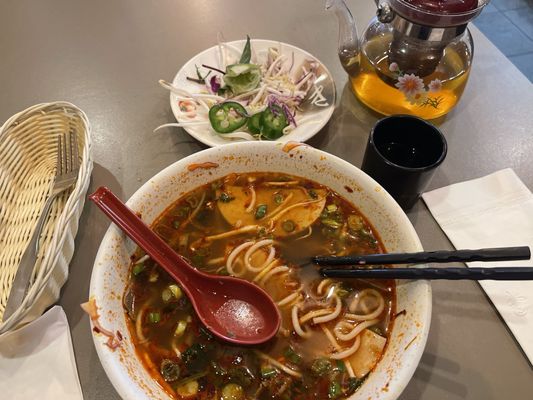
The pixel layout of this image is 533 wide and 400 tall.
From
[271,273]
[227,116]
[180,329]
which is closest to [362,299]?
[271,273]

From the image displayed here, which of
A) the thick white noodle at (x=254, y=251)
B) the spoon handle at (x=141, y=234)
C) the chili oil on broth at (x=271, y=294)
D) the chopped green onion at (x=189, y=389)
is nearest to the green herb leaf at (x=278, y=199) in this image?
the chili oil on broth at (x=271, y=294)

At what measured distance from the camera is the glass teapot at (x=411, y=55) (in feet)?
4.52

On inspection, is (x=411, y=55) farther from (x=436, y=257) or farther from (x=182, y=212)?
(x=182, y=212)

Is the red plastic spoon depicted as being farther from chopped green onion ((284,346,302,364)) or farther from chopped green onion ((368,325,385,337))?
chopped green onion ((368,325,385,337))

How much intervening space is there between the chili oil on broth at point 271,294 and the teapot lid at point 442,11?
64cm

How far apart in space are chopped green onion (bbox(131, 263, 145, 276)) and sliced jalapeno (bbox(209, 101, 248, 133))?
2.05 ft

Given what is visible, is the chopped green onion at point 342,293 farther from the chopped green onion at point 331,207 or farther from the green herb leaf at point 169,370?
the green herb leaf at point 169,370

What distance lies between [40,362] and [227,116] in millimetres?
1013

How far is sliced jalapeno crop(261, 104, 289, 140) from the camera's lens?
1.63 m

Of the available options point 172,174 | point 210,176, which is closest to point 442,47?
point 210,176

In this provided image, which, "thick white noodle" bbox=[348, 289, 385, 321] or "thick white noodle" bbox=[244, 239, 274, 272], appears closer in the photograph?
"thick white noodle" bbox=[348, 289, 385, 321]

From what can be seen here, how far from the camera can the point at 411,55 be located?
5.09 feet

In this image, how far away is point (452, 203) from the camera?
1496 millimetres

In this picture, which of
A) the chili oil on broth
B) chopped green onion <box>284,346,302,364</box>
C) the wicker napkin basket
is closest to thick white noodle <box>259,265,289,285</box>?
the chili oil on broth
